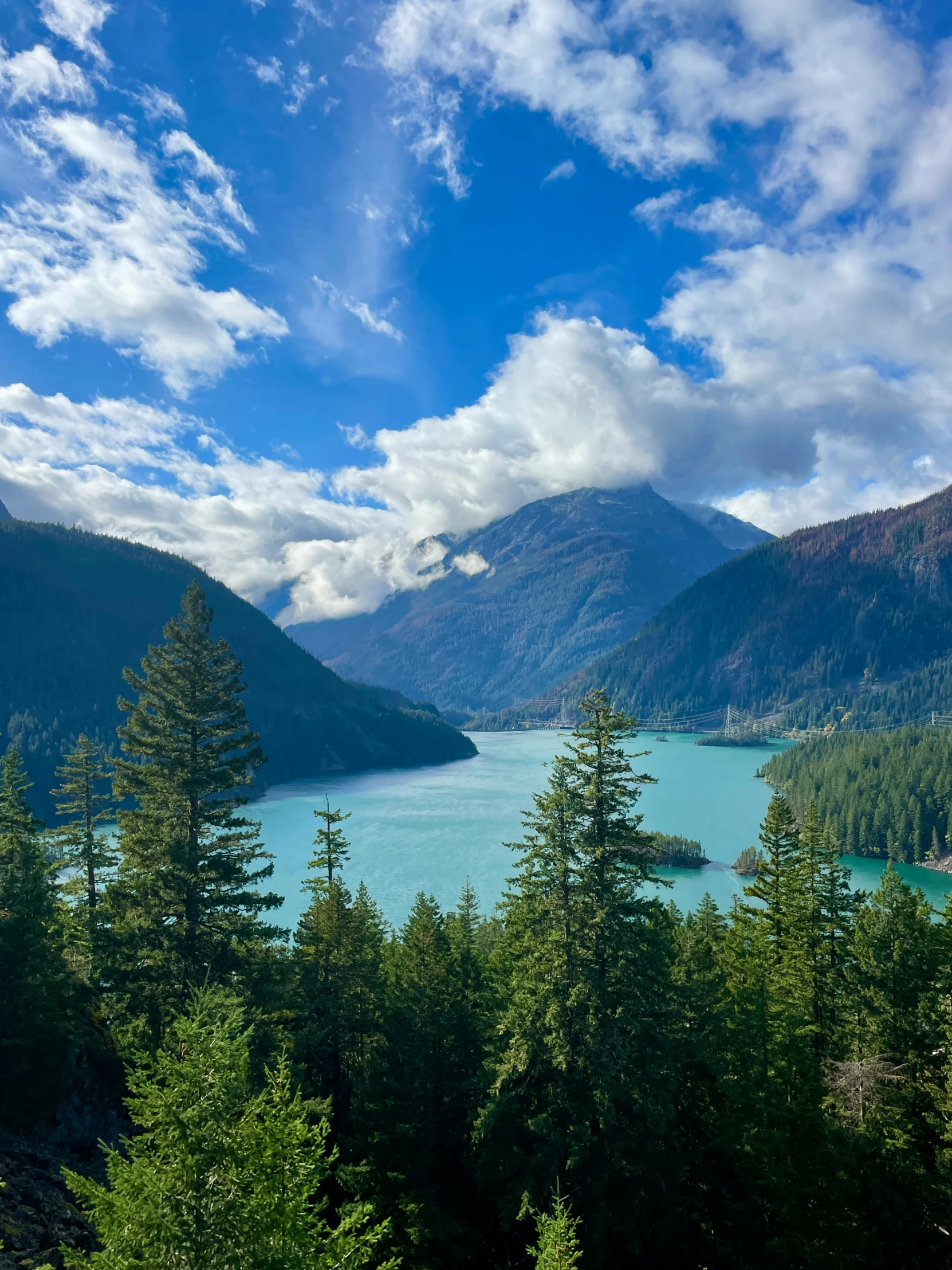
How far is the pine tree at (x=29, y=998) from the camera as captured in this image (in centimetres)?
2131

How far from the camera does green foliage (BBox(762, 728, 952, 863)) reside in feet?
444

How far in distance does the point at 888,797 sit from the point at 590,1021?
15034 cm

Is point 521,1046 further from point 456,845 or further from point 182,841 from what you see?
point 456,845

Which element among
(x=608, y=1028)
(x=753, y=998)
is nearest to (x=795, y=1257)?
(x=753, y=998)

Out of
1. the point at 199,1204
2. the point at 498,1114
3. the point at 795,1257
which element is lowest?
the point at 795,1257

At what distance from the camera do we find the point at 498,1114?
21.5 meters

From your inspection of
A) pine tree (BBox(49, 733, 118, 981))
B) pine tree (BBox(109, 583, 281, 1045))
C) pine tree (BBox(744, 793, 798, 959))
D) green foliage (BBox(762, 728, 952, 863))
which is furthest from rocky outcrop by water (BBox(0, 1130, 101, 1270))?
green foliage (BBox(762, 728, 952, 863))

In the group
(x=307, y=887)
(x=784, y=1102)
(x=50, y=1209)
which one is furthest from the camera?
(x=307, y=887)

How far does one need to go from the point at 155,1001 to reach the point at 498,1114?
11841mm

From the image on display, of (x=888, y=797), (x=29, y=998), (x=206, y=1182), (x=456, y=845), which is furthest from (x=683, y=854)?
(x=206, y=1182)

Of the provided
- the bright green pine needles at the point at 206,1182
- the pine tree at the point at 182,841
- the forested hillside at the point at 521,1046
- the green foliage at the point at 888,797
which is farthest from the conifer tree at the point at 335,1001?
the green foliage at the point at 888,797

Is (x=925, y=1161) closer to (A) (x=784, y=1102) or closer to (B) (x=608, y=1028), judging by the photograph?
(A) (x=784, y=1102)

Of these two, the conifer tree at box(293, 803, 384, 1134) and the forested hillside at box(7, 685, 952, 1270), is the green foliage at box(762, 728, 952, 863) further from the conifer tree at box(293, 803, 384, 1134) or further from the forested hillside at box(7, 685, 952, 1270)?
the conifer tree at box(293, 803, 384, 1134)

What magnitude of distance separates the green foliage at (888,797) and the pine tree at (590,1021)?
11728 cm
